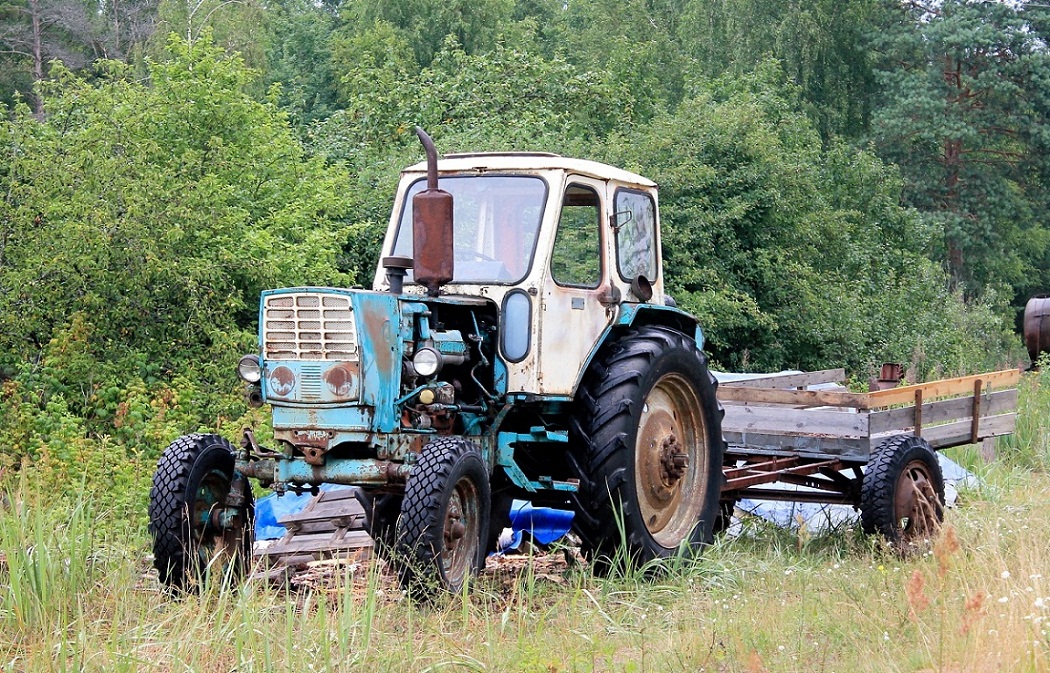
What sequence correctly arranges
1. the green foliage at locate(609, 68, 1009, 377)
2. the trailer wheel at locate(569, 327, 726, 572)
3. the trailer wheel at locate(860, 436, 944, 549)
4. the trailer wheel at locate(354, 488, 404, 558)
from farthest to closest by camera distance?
the green foliage at locate(609, 68, 1009, 377) < the trailer wheel at locate(860, 436, 944, 549) < the trailer wheel at locate(569, 327, 726, 572) < the trailer wheel at locate(354, 488, 404, 558)

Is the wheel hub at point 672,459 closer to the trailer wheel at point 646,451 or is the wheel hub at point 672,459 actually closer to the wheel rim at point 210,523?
the trailer wheel at point 646,451

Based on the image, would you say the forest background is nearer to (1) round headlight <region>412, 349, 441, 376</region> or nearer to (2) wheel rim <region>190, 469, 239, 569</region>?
(2) wheel rim <region>190, 469, 239, 569</region>

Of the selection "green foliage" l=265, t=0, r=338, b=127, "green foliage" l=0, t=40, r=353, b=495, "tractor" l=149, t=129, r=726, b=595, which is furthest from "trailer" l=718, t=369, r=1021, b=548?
"green foliage" l=265, t=0, r=338, b=127

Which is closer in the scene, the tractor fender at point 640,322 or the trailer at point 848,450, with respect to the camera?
the tractor fender at point 640,322

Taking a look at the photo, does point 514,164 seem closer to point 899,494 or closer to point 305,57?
point 899,494

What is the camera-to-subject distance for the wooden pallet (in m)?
7.46

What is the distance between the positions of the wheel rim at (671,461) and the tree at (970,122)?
81.1 feet

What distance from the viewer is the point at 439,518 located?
5.82 m

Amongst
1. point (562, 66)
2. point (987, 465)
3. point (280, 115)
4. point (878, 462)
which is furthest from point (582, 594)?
point (562, 66)

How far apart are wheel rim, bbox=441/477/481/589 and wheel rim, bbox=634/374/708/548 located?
123 centimetres

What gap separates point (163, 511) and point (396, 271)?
163 centimetres

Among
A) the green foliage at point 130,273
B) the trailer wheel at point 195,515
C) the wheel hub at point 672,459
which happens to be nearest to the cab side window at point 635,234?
the wheel hub at point 672,459

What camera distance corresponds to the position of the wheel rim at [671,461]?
7521 millimetres

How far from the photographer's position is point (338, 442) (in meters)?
6.31
